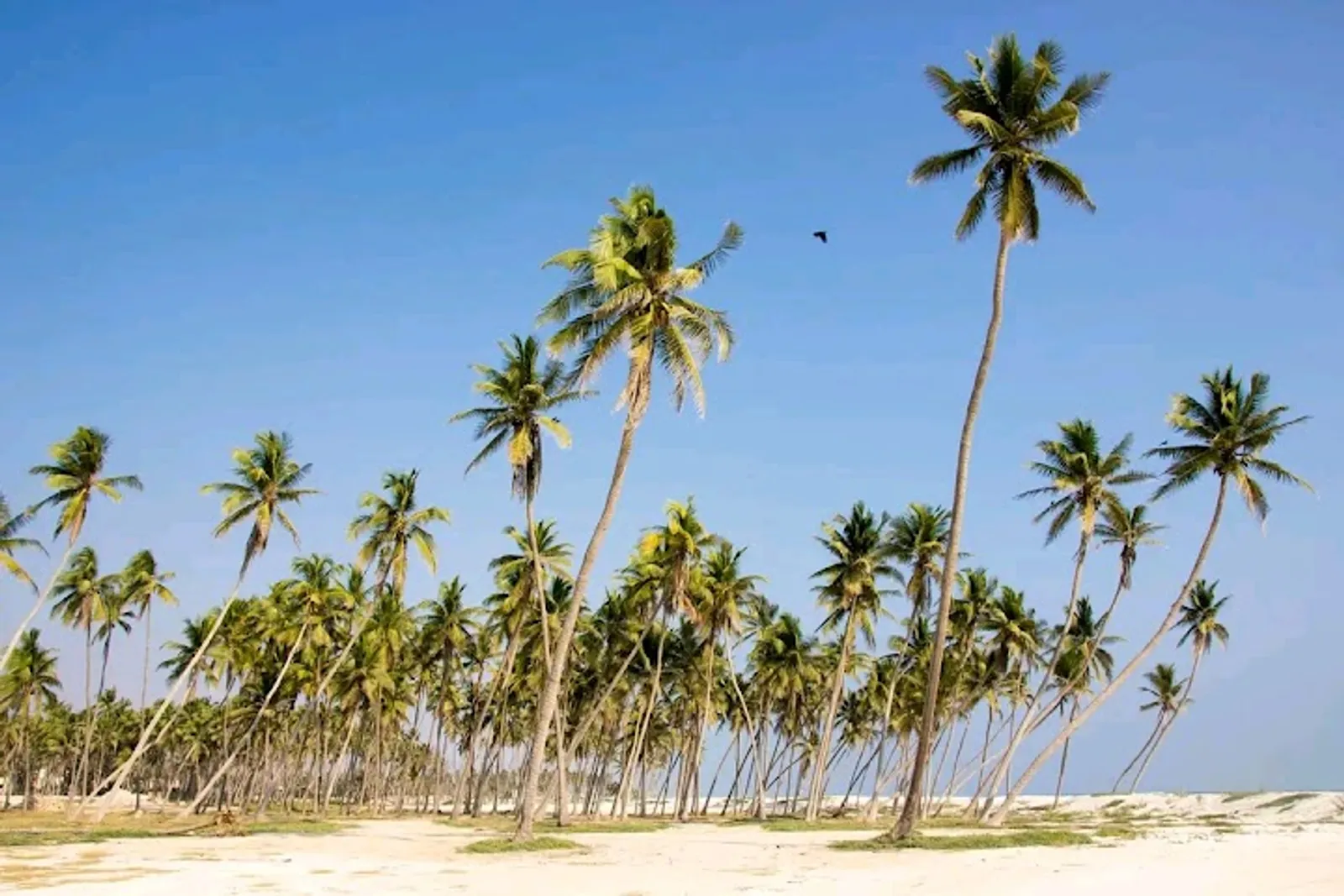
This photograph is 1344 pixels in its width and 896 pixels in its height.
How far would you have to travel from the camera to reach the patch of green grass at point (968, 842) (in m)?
23.6

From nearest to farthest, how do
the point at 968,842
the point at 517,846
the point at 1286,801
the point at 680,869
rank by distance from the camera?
the point at 680,869
the point at 968,842
the point at 517,846
the point at 1286,801

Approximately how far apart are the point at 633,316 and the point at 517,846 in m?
14.8

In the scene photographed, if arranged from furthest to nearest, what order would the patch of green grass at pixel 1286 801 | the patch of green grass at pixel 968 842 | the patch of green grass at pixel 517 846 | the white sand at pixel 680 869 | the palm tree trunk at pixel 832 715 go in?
1. the patch of green grass at pixel 1286 801
2. the palm tree trunk at pixel 832 715
3. the patch of green grass at pixel 517 846
4. the patch of green grass at pixel 968 842
5. the white sand at pixel 680 869

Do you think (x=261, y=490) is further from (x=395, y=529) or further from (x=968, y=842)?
(x=968, y=842)

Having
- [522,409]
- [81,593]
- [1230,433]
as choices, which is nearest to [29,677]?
[81,593]

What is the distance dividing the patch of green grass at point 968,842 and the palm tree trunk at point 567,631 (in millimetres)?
8259

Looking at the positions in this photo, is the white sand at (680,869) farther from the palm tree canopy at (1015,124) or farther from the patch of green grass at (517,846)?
the palm tree canopy at (1015,124)

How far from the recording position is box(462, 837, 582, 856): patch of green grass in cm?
2388

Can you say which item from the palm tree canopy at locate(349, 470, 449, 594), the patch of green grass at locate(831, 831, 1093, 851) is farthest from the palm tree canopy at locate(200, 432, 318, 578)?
the patch of green grass at locate(831, 831, 1093, 851)

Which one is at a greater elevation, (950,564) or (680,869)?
(950,564)

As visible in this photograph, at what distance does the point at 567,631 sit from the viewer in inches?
1051

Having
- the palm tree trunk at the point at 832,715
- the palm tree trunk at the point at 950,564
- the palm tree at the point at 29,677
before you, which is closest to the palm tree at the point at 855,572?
the palm tree trunk at the point at 832,715

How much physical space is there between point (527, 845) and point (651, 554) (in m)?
21.3

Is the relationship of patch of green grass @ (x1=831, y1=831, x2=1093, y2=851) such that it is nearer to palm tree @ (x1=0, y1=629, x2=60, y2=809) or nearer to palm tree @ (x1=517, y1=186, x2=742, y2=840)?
palm tree @ (x1=517, y1=186, x2=742, y2=840)
